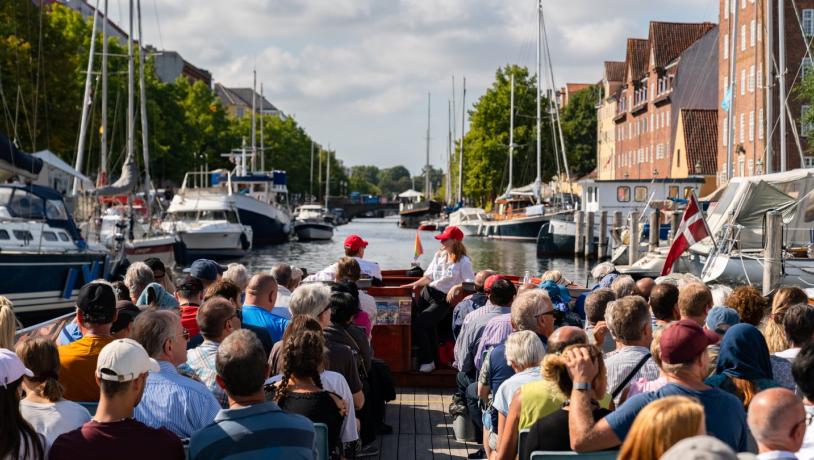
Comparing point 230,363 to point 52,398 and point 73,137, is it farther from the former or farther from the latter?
point 73,137

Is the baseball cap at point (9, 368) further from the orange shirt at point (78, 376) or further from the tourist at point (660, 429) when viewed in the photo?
the tourist at point (660, 429)

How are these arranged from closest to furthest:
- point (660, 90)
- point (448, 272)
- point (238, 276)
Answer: point (238, 276) < point (448, 272) < point (660, 90)

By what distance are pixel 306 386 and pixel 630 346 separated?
1810 mm

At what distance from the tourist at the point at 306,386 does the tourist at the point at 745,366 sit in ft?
6.80

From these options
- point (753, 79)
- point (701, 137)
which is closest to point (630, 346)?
point (753, 79)

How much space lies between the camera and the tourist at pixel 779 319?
6.82 m

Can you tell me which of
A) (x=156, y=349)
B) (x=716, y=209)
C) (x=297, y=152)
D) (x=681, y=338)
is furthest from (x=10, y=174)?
(x=297, y=152)

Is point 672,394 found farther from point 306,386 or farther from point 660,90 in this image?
point 660,90

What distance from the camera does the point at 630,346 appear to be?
612 cm

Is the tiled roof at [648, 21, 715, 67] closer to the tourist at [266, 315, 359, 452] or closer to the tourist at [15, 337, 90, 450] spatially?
the tourist at [266, 315, 359, 452]

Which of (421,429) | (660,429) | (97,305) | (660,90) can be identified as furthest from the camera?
(660,90)

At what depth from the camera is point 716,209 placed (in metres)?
25.6

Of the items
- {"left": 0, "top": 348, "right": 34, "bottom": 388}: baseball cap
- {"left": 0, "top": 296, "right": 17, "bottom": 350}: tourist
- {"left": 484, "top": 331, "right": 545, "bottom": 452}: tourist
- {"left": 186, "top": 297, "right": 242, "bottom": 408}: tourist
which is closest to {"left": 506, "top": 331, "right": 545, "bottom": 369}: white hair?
{"left": 484, "top": 331, "right": 545, "bottom": 452}: tourist

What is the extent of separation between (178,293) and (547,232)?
4815cm
